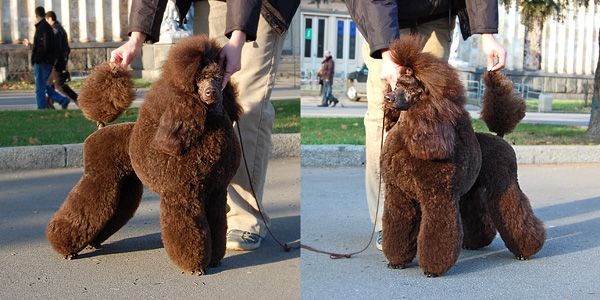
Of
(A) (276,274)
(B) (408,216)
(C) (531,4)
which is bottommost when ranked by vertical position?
(A) (276,274)

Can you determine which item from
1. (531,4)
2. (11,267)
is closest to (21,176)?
(11,267)

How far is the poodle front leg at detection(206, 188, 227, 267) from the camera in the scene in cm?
402

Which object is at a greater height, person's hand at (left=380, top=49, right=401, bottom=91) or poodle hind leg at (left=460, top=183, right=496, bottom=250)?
person's hand at (left=380, top=49, right=401, bottom=91)

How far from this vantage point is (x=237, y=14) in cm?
400

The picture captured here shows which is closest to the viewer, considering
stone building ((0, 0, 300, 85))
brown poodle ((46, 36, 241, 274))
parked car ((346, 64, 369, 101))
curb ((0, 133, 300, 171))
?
brown poodle ((46, 36, 241, 274))

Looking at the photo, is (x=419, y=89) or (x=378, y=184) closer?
(x=419, y=89)

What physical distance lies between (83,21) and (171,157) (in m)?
21.0

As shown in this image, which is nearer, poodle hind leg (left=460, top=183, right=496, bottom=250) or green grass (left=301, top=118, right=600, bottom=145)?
poodle hind leg (left=460, top=183, right=496, bottom=250)

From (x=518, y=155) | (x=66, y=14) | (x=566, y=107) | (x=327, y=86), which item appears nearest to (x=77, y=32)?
(x=66, y=14)

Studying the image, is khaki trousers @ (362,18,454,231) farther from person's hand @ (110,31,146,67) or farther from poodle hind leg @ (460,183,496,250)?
person's hand @ (110,31,146,67)

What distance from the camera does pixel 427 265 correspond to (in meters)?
4.04

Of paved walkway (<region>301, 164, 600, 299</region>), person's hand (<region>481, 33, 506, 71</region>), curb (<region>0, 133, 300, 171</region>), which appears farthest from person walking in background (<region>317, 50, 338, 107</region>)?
person's hand (<region>481, 33, 506, 71</region>)

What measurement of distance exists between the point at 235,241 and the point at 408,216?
3.41ft

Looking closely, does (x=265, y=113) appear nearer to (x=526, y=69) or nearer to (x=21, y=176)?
(x=21, y=176)
